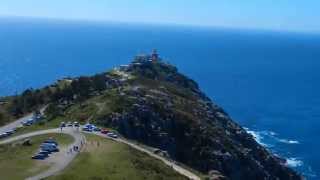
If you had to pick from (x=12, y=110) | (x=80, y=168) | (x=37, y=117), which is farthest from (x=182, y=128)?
(x=80, y=168)

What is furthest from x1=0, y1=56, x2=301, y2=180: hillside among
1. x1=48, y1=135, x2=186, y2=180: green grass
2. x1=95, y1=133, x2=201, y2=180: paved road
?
x1=48, y1=135, x2=186, y2=180: green grass

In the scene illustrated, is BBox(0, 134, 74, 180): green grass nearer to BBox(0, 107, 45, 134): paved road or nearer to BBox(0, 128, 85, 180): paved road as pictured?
BBox(0, 128, 85, 180): paved road

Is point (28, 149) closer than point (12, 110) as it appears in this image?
Yes

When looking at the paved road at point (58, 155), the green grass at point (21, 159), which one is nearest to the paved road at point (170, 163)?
the paved road at point (58, 155)

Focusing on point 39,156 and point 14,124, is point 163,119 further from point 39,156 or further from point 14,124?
point 39,156

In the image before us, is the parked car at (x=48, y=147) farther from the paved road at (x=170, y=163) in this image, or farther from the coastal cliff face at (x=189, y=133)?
the coastal cliff face at (x=189, y=133)

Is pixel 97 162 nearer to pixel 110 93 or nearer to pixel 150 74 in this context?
pixel 110 93

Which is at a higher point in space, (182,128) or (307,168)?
(182,128)
